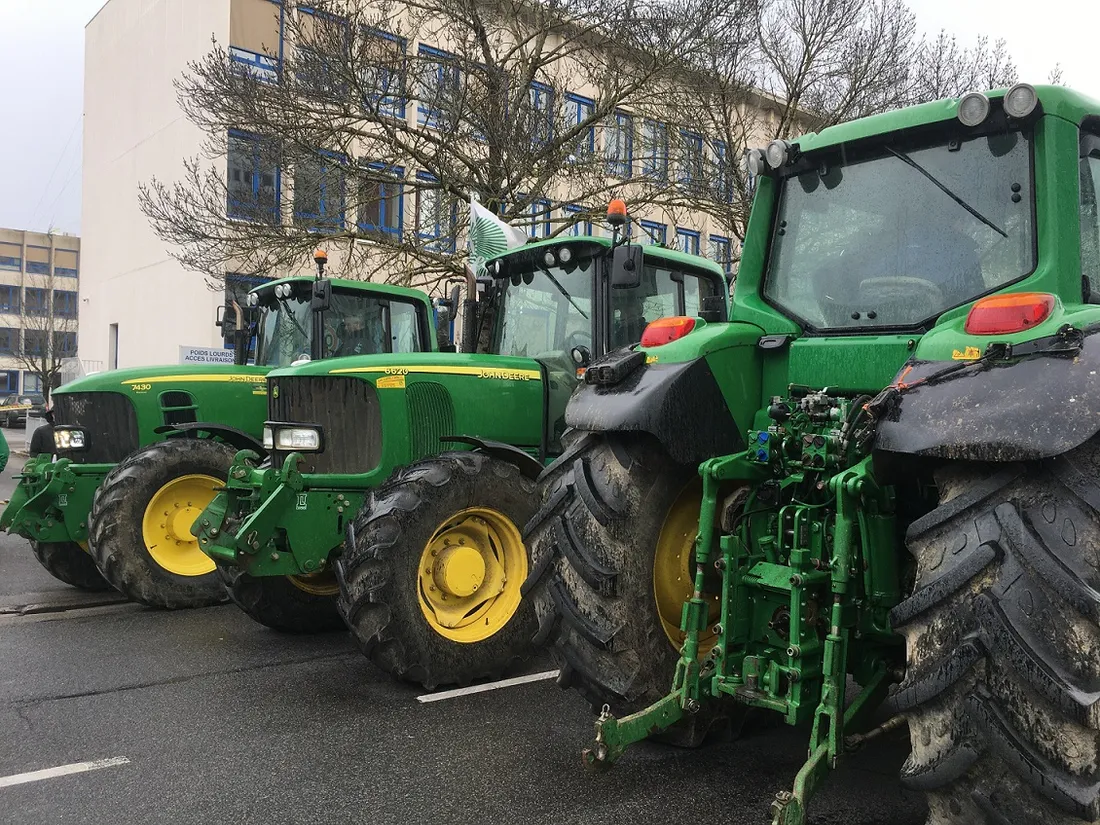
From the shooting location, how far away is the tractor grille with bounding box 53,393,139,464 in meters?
7.87

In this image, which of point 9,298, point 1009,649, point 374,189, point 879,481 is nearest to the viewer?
point 1009,649

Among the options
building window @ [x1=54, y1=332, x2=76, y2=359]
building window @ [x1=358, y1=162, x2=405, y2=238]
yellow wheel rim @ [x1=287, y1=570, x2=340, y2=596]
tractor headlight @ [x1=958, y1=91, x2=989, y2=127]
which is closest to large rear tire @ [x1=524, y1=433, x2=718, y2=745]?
tractor headlight @ [x1=958, y1=91, x2=989, y2=127]

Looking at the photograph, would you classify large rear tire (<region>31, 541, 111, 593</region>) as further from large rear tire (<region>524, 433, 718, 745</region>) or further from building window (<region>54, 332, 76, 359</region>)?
building window (<region>54, 332, 76, 359</region>)

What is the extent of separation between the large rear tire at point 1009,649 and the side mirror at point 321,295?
5616 mm

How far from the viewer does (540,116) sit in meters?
13.4

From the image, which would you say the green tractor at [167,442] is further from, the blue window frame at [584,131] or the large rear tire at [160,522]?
the blue window frame at [584,131]

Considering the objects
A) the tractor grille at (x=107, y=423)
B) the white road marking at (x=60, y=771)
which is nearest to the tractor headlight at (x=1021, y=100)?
the white road marking at (x=60, y=771)

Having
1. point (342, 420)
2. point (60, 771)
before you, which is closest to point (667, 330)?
point (342, 420)

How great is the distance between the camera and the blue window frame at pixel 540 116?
1340cm

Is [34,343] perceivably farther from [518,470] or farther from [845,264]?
[845,264]

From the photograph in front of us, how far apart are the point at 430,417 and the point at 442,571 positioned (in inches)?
42.2

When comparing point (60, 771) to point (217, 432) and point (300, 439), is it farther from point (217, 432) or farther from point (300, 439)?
point (217, 432)

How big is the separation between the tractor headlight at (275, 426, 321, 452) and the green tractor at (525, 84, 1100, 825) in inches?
100

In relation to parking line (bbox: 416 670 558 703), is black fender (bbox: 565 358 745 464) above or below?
above
